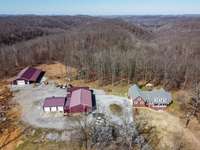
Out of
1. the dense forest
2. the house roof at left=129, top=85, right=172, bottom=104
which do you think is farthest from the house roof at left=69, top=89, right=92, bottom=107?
the dense forest

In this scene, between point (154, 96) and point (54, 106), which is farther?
point (154, 96)

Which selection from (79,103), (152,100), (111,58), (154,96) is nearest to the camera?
(79,103)

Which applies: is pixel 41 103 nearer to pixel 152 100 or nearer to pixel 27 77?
pixel 27 77

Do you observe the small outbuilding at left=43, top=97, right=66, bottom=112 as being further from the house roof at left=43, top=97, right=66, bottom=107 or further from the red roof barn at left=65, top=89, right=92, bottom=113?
the red roof barn at left=65, top=89, right=92, bottom=113

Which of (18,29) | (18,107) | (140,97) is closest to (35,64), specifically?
(18,107)

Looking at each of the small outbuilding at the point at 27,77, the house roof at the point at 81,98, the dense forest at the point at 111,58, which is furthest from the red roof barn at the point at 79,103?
the small outbuilding at the point at 27,77

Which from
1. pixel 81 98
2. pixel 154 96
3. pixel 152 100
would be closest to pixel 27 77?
pixel 81 98

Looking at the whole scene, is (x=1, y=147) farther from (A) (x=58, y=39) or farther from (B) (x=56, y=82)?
(A) (x=58, y=39)
